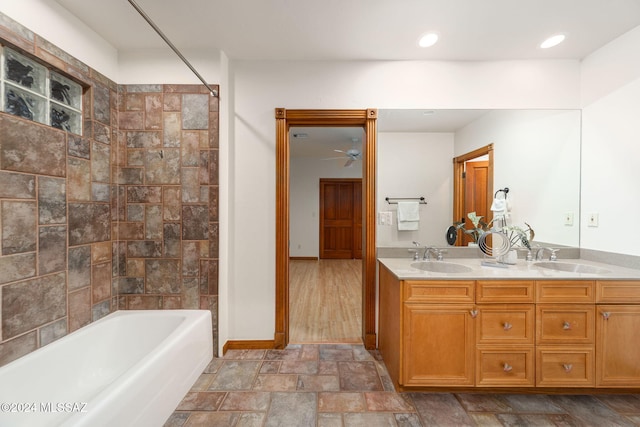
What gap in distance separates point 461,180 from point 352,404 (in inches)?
79.5

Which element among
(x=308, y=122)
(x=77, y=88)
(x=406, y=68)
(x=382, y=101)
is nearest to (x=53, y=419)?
(x=77, y=88)

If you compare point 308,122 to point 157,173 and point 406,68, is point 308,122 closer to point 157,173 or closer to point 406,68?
point 406,68

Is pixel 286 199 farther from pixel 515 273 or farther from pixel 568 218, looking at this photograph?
pixel 568 218

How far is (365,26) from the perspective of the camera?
6.30 feet

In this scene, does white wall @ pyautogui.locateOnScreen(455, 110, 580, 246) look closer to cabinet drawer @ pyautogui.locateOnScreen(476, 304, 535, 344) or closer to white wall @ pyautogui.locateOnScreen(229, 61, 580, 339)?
white wall @ pyautogui.locateOnScreen(229, 61, 580, 339)

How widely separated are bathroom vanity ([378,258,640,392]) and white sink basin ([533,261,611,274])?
8.7 inches

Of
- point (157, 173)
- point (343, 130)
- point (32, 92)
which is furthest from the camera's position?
point (343, 130)

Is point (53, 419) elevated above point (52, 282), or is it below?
below

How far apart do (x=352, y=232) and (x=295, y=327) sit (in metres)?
4.11

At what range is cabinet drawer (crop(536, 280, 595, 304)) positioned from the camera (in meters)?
1.75

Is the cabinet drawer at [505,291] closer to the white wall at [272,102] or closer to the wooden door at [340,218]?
the white wall at [272,102]

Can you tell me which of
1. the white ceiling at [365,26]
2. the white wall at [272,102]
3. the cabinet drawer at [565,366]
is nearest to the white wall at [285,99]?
the white wall at [272,102]

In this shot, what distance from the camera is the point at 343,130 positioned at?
4262 mm

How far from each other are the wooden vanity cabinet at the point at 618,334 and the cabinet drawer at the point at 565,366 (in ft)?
0.22
